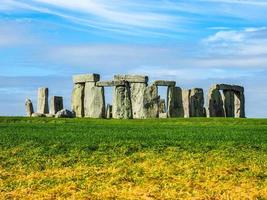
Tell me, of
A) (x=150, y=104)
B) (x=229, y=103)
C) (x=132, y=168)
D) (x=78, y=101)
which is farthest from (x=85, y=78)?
(x=132, y=168)

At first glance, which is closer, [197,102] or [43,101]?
[43,101]

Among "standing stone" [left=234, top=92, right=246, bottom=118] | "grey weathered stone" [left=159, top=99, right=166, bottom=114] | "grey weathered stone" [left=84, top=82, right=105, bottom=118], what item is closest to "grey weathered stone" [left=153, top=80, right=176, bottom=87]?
"grey weathered stone" [left=159, top=99, right=166, bottom=114]

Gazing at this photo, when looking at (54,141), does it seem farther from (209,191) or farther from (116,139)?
(209,191)

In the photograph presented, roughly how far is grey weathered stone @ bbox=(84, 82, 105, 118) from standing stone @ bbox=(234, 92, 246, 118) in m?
11.1

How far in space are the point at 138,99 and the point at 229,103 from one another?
8452mm

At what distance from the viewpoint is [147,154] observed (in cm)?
1505

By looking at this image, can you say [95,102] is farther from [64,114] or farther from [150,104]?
[150,104]

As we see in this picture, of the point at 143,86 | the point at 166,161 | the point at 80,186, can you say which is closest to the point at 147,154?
the point at 166,161

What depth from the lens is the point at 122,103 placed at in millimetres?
40344

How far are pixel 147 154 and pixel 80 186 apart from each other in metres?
2.90

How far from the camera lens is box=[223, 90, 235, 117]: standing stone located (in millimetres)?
46562

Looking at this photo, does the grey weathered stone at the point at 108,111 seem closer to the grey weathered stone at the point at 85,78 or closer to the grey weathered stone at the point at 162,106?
the grey weathered stone at the point at 85,78

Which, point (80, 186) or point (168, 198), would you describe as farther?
point (80, 186)

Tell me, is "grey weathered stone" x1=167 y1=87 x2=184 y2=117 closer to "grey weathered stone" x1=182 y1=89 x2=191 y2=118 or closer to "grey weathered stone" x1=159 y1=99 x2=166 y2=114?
"grey weathered stone" x1=182 y1=89 x2=191 y2=118
